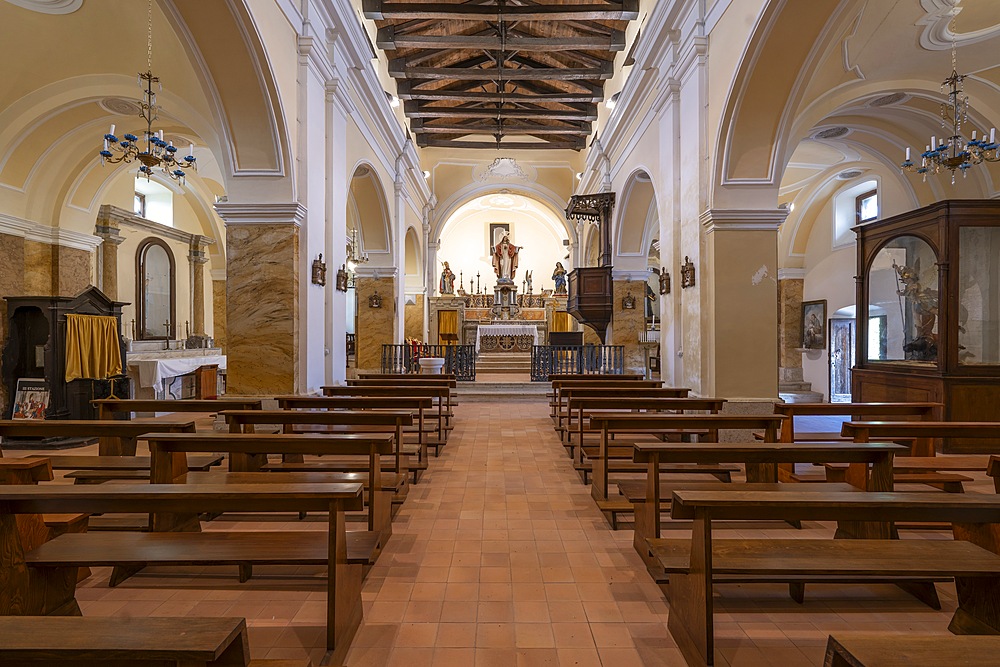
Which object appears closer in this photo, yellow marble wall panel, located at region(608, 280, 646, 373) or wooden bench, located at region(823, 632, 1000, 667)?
wooden bench, located at region(823, 632, 1000, 667)

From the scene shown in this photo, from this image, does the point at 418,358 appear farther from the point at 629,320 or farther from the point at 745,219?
the point at 745,219

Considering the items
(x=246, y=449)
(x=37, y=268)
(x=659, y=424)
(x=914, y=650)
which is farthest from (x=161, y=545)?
(x=37, y=268)

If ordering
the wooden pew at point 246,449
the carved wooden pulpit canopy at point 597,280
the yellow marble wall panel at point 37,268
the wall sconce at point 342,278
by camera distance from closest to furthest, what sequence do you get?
the wooden pew at point 246,449 < the wall sconce at point 342,278 < the yellow marble wall panel at point 37,268 < the carved wooden pulpit canopy at point 597,280

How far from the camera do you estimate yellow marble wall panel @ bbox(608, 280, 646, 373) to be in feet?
43.8

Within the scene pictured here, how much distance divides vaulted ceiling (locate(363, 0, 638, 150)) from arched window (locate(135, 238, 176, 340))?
24.1 feet

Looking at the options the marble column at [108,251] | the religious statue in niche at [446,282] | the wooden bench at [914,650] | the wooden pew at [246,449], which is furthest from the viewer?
the religious statue in niche at [446,282]

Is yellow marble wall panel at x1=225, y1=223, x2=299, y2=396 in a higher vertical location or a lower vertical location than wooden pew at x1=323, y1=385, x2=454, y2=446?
higher

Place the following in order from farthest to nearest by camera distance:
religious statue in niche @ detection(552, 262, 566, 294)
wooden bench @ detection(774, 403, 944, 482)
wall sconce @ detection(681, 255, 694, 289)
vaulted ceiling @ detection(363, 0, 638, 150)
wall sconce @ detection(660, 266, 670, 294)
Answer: religious statue in niche @ detection(552, 262, 566, 294) < vaulted ceiling @ detection(363, 0, 638, 150) < wall sconce @ detection(660, 266, 670, 294) < wall sconce @ detection(681, 255, 694, 289) < wooden bench @ detection(774, 403, 944, 482)

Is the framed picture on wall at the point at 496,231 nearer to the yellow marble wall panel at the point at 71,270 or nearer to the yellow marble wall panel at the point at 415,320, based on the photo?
the yellow marble wall panel at the point at 415,320

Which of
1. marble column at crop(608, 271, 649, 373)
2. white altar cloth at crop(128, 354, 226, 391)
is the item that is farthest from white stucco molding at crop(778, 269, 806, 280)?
white altar cloth at crop(128, 354, 226, 391)

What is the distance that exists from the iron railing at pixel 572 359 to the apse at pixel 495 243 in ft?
42.9

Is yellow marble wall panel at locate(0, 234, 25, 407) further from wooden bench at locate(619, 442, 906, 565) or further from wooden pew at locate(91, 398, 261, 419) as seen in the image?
wooden bench at locate(619, 442, 906, 565)

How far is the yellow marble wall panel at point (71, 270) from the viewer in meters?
10.4

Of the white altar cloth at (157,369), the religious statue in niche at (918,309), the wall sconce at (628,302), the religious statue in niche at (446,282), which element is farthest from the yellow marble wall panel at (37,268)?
the religious statue in niche at (918,309)
